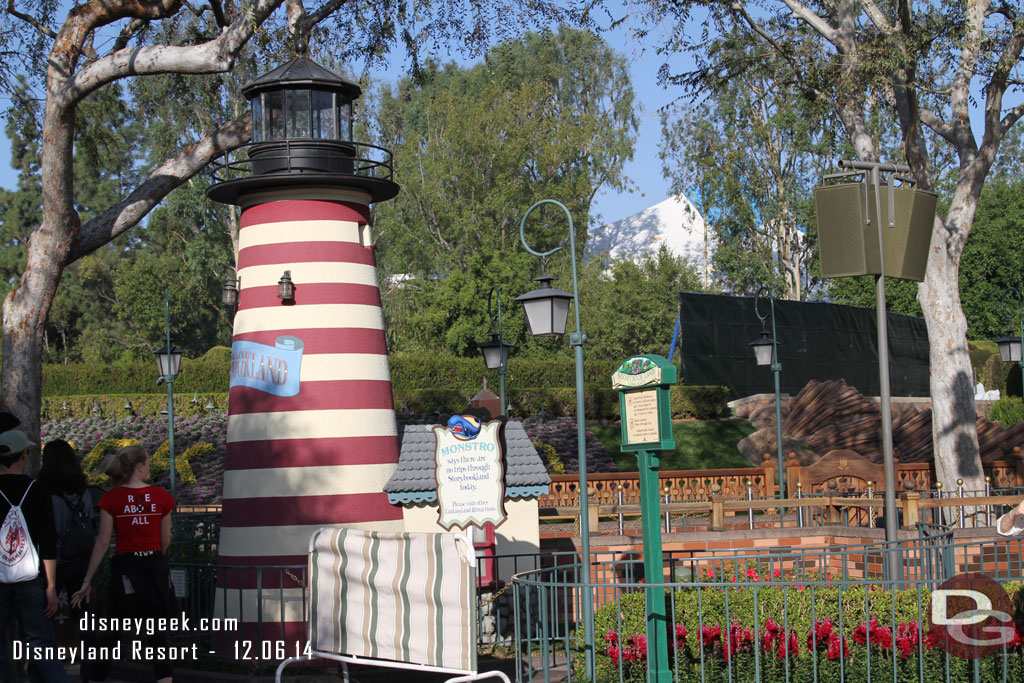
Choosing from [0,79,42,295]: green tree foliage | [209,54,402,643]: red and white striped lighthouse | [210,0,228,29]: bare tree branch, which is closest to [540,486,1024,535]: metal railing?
[209,54,402,643]: red and white striped lighthouse

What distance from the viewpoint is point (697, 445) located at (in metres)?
29.4

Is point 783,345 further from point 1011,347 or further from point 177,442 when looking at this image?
point 177,442

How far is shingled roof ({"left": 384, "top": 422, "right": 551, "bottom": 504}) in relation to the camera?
446 inches

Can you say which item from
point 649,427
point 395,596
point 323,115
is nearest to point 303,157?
point 323,115

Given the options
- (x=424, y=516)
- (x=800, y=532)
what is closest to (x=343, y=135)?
(x=424, y=516)

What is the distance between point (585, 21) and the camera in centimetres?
1557

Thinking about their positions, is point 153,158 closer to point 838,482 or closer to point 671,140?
point 671,140

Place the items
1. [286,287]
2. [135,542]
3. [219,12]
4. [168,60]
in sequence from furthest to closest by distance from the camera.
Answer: [219,12] → [168,60] → [286,287] → [135,542]

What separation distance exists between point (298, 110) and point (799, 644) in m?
7.30

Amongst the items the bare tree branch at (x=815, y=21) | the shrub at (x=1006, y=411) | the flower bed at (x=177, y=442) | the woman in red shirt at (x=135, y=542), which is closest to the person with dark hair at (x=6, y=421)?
the woman in red shirt at (x=135, y=542)

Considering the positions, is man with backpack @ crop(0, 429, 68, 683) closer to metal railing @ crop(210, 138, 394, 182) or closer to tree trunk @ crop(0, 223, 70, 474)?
metal railing @ crop(210, 138, 394, 182)

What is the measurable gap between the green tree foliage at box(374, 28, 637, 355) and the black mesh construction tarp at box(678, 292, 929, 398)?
359 inches

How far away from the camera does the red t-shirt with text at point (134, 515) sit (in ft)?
24.4

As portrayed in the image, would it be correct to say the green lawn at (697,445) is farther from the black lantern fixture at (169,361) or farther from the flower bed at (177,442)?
the black lantern fixture at (169,361)
